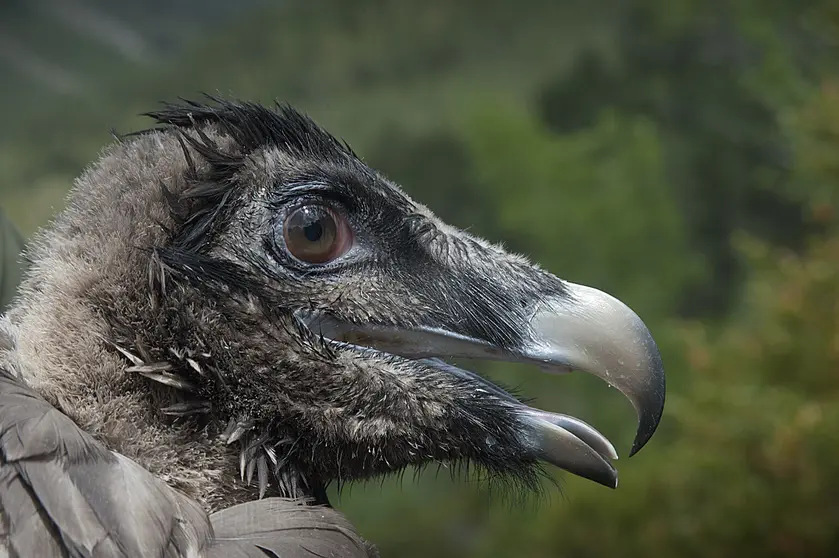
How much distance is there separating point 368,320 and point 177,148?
44 cm

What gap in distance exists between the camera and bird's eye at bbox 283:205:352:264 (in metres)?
1.43

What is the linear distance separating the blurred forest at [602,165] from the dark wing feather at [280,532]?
125 inches

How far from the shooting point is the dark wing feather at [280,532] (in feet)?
3.91

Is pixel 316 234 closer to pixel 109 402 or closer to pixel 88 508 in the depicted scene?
pixel 109 402

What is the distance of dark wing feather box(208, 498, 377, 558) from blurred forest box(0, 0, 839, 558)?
125 inches

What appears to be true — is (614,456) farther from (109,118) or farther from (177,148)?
(109,118)

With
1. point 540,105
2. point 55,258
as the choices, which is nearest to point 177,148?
point 55,258

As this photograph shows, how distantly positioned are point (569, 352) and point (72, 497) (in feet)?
2.54

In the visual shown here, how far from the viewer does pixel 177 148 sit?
1.46 m

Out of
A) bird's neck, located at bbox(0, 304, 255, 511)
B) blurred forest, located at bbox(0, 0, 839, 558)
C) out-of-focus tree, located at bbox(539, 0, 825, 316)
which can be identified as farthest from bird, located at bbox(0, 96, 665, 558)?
out-of-focus tree, located at bbox(539, 0, 825, 316)

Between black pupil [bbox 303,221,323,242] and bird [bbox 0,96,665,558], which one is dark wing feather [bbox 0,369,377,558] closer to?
bird [bbox 0,96,665,558]

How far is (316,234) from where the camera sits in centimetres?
145

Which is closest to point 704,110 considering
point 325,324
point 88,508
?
point 325,324

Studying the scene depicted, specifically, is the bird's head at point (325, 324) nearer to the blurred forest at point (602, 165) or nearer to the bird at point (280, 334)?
the bird at point (280, 334)
